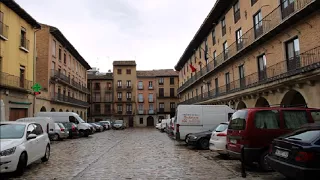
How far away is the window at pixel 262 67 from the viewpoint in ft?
72.3

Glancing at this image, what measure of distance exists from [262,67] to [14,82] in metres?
19.9

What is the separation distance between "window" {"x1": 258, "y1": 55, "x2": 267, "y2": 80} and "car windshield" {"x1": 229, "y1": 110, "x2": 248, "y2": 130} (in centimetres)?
1253

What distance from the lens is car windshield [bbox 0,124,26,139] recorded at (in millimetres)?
9242

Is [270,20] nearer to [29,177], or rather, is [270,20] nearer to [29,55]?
[29,177]

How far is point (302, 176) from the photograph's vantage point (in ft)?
20.0

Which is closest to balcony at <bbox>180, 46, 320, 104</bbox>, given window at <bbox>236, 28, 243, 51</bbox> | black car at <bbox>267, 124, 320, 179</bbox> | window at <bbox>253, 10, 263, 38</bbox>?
window at <bbox>236, 28, 243, 51</bbox>

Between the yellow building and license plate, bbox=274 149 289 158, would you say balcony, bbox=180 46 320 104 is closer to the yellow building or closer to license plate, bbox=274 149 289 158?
license plate, bbox=274 149 289 158

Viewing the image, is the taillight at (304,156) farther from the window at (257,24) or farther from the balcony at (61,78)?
the balcony at (61,78)

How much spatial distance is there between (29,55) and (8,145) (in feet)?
77.3

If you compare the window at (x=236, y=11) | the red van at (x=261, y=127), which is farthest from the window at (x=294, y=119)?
the window at (x=236, y=11)

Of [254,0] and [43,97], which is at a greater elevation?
[254,0]

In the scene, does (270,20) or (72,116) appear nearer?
(270,20)

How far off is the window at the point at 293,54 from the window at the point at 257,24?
3576 mm

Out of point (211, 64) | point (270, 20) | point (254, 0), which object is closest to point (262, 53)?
point (270, 20)
